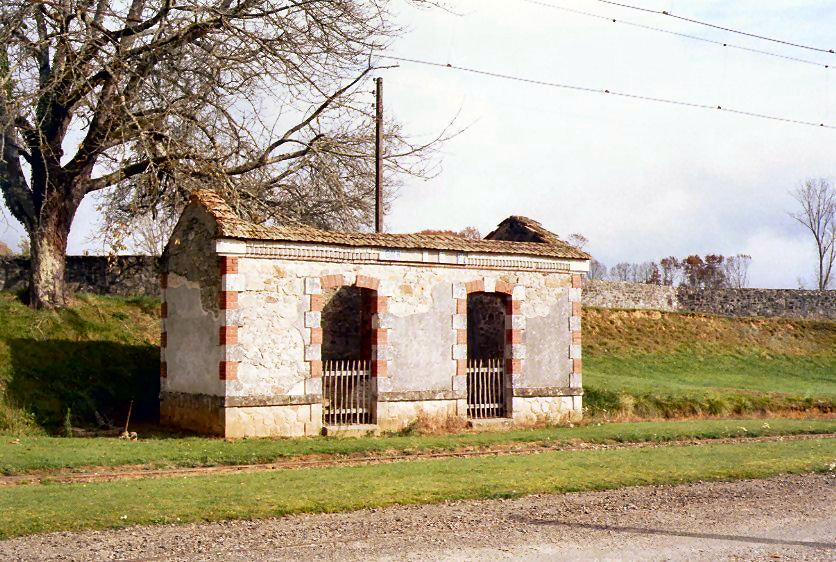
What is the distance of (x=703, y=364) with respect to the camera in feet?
119

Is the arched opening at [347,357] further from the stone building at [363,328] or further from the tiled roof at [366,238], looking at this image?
the tiled roof at [366,238]

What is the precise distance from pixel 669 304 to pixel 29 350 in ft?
98.3

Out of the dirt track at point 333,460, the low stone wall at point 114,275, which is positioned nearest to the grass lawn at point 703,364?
the dirt track at point 333,460

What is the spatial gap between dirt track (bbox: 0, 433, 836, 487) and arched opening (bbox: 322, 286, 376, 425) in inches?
120

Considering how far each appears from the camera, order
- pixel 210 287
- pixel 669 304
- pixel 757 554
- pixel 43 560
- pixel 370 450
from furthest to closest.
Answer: pixel 669 304 < pixel 210 287 < pixel 370 450 < pixel 757 554 < pixel 43 560

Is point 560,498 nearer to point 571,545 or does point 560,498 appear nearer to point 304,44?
point 571,545

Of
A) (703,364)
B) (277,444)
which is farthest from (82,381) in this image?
(703,364)

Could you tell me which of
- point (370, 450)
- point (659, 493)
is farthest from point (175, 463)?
point (659, 493)

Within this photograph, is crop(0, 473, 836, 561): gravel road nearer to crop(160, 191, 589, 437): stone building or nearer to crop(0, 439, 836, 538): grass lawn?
crop(0, 439, 836, 538): grass lawn

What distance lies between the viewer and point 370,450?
658 inches

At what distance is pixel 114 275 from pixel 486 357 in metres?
11.2

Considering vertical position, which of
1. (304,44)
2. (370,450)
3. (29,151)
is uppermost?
(304,44)

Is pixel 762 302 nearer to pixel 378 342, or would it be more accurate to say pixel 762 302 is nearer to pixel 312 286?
pixel 378 342

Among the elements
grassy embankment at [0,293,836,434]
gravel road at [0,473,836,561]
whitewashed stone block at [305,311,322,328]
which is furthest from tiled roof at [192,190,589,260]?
gravel road at [0,473,836,561]
